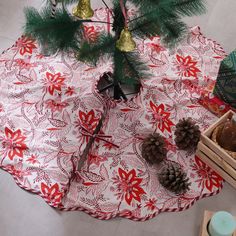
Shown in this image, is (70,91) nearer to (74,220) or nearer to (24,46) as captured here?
(24,46)

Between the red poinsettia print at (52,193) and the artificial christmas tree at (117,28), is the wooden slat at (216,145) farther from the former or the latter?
the red poinsettia print at (52,193)

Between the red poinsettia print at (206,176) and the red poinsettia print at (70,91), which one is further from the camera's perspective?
the red poinsettia print at (70,91)

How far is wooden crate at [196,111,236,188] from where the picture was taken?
1242mm

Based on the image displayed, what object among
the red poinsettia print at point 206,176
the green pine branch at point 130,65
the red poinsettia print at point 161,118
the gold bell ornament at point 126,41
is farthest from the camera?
the red poinsettia print at point 161,118

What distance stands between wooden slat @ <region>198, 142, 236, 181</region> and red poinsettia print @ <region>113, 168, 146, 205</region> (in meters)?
0.20

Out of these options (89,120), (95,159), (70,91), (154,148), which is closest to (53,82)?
(70,91)

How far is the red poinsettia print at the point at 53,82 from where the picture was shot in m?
1.45

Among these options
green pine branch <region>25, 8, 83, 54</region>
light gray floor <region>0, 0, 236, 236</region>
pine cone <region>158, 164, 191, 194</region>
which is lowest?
light gray floor <region>0, 0, 236, 236</region>

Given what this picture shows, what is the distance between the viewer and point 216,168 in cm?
130

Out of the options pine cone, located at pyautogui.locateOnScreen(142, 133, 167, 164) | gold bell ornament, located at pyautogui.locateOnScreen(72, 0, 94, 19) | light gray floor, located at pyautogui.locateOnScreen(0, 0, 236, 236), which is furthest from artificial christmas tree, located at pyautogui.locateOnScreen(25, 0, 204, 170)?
light gray floor, located at pyautogui.locateOnScreen(0, 0, 236, 236)

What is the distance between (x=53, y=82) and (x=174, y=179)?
0.51 m

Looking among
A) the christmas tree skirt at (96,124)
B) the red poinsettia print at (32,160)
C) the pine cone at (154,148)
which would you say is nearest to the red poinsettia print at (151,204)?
the christmas tree skirt at (96,124)

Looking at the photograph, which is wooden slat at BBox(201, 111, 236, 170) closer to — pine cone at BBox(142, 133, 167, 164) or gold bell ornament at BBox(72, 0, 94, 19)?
pine cone at BBox(142, 133, 167, 164)

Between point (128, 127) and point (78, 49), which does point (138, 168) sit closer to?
point (128, 127)
